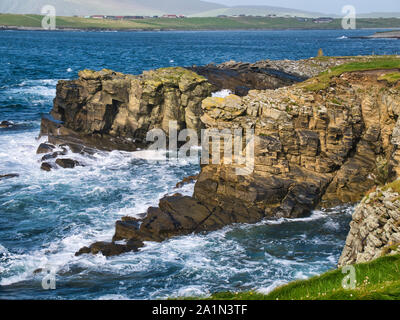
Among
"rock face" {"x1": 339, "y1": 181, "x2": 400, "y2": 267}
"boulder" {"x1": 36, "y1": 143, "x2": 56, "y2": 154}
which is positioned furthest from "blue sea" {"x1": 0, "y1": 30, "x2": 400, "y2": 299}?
"rock face" {"x1": 339, "y1": 181, "x2": 400, "y2": 267}

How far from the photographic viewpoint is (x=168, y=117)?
46906mm

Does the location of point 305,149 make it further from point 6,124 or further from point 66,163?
point 6,124

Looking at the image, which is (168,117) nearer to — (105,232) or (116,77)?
(116,77)

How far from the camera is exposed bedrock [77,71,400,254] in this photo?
99.0ft

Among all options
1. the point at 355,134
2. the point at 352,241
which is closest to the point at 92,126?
the point at 355,134

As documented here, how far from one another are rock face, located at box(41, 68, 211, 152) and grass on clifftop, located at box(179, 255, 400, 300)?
32510 mm

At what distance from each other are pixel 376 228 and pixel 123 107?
34068 mm

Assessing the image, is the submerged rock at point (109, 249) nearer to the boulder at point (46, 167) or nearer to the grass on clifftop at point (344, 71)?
the boulder at point (46, 167)

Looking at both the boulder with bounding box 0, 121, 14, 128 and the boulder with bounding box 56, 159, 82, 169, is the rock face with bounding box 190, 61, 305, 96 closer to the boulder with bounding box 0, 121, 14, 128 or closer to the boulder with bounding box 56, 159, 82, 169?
the boulder with bounding box 56, 159, 82, 169

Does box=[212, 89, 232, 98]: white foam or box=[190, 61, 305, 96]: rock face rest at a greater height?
box=[190, 61, 305, 96]: rock face

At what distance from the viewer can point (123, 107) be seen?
48094 mm

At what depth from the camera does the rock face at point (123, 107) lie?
46.8 metres

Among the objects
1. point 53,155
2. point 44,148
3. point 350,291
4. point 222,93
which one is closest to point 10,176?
point 53,155

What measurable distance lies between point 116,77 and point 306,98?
864 inches
